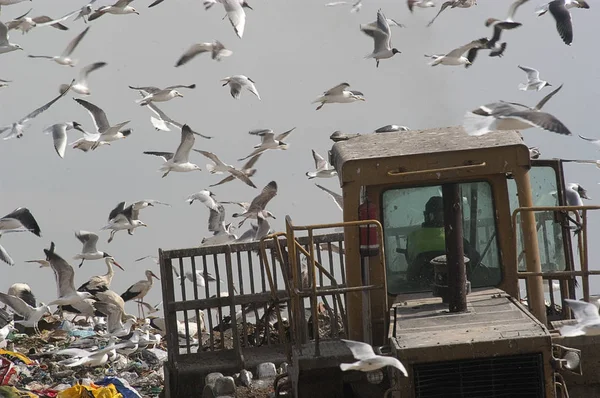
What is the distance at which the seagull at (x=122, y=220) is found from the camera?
14966mm

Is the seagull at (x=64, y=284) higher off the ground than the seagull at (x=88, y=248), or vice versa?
the seagull at (x=88, y=248)

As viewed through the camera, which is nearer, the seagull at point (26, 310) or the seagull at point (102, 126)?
the seagull at point (26, 310)

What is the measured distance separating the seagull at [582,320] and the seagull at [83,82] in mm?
10368

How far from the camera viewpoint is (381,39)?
1460 centimetres

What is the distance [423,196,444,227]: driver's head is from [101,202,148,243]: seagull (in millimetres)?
8897

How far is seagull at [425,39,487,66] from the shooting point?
14.2 meters

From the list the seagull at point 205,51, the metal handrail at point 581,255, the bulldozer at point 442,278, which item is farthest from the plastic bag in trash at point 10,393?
the seagull at point 205,51

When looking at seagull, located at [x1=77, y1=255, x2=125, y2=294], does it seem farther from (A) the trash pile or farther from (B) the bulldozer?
(B) the bulldozer

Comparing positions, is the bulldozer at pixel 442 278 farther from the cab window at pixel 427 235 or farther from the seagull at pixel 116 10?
the seagull at pixel 116 10

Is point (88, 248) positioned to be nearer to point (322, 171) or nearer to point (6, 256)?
point (6, 256)

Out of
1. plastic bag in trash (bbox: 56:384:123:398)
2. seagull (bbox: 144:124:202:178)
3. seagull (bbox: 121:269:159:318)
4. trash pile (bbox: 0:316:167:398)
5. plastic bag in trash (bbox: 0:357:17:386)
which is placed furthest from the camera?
seagull (bbox: 121:269:159:318)

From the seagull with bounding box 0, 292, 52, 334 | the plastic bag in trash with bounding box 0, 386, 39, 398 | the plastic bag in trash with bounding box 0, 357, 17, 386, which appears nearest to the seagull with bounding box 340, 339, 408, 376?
the plastic bag in trash with bounding box 0, 386, 39, 398

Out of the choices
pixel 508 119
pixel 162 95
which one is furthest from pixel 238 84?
pixel 508 119

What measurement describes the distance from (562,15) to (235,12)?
368 cm
